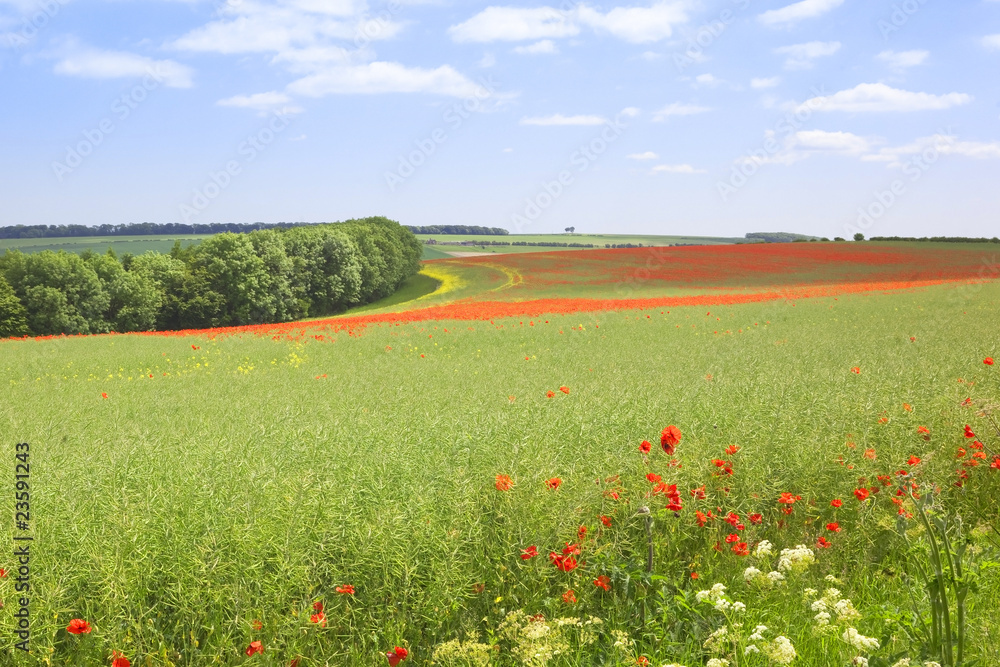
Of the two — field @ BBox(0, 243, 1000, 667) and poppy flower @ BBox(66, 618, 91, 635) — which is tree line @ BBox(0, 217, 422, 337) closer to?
field @ BBox(0, 243, 1000, 667)

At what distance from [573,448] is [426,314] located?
699 inches

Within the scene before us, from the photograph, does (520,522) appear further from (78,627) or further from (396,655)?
(78,627)

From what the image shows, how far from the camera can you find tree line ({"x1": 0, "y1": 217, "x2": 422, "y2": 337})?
40.3m

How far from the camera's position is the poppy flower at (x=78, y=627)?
294 cm

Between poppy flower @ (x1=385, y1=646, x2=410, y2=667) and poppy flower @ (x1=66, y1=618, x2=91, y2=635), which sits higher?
poppy flower @ (x1=66, y1=618, x2=91, y2=635)

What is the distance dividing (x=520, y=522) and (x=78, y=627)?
8.07 feet

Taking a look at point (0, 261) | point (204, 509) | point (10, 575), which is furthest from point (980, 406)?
point (0, 261)

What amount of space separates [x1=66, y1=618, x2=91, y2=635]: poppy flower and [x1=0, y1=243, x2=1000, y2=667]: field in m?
0.03

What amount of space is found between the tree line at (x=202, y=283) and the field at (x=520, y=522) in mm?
39036

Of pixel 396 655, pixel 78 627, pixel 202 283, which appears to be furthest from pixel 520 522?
pixel 202 283

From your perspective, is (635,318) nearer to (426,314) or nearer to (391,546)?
(426,314)

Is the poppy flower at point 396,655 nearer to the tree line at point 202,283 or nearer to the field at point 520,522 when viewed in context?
the field at point 520,522

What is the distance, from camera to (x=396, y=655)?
3104 mm

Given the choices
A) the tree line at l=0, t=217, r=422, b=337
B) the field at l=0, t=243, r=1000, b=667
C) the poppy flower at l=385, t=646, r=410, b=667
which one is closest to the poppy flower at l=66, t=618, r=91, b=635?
the field at l=0, t=243, r=1000, b=667
